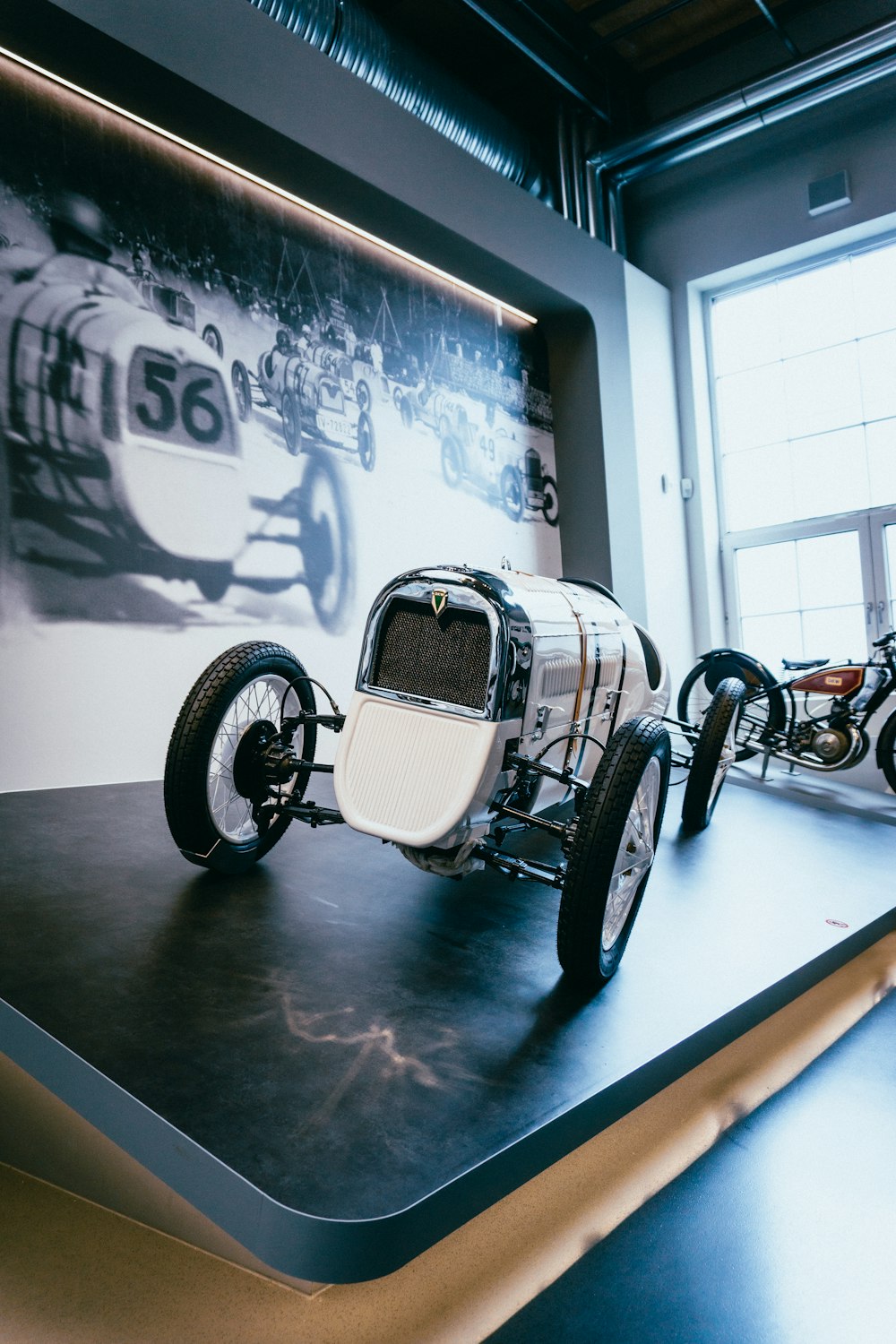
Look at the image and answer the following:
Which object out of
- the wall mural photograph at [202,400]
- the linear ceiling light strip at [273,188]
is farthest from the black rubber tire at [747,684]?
the linear ceiling light strip at [273,188]

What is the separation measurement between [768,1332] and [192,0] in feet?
19.1

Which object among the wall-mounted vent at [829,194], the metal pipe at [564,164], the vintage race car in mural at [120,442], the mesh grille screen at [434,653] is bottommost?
the mesh grille screen at [434,653]

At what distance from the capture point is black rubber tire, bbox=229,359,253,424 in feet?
17.7

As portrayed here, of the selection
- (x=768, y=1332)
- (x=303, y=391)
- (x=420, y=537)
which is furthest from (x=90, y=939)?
(x=420, y=537)

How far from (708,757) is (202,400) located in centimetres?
346

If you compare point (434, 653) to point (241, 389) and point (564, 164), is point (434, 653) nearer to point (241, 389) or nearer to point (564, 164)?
point (241, 389)

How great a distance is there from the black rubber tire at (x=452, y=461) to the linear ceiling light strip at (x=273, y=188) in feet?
4.15

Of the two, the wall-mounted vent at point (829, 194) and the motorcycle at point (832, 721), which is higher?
the wall-mounted vent at point (829, 194)

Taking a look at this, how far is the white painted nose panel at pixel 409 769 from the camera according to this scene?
2604 millimetres

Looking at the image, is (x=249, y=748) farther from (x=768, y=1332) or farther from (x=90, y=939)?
(x=768, y=1332)

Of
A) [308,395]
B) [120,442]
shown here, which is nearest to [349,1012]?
[120,442]

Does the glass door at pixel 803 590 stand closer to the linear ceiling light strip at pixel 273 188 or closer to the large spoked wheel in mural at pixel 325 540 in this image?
the linear ceiling light strip at pixel 273 188

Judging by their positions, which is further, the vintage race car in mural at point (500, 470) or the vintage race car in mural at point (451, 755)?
the vintage race car in mural at point (500, 470)

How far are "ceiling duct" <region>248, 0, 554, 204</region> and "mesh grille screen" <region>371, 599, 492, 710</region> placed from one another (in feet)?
14.1
